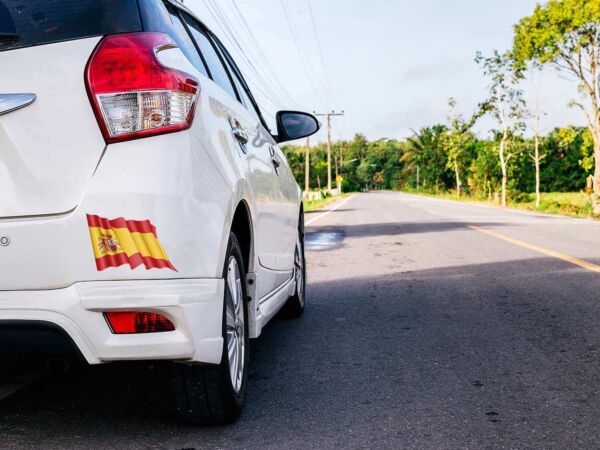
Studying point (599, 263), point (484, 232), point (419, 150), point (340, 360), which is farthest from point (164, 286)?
point (419, 150)

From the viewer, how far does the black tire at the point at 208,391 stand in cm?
283

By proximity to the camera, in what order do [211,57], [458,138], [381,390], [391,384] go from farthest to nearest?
[458,138] < [211,57] < [391,384] < [381,390]

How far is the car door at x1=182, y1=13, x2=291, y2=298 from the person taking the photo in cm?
345

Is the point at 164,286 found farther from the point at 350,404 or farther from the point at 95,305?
the point at 350,404

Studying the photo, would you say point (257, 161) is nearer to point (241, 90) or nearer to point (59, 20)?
point (241, 90)

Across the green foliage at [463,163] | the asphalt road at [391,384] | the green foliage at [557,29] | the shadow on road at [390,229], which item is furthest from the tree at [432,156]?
the asphalt road at [391,384]

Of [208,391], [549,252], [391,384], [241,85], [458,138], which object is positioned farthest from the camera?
[458,138]

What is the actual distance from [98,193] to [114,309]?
0.39 m

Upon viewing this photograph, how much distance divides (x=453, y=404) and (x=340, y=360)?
101 cm

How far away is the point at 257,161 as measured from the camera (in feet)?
12.2

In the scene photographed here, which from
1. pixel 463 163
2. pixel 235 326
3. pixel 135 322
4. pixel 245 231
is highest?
pixel 245 231

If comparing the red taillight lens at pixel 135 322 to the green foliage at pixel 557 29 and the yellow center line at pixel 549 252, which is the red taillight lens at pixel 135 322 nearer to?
the yellow center line at pixel 549 252

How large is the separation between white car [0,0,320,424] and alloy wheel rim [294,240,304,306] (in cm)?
281

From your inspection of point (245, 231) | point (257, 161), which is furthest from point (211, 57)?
point (245, 231)
